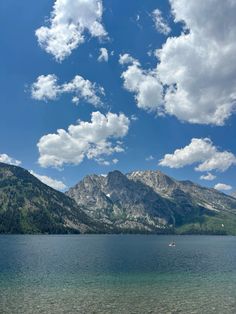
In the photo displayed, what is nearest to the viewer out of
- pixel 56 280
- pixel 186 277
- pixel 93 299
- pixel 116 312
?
pixel 116 312

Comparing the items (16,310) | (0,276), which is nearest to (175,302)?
(16,310)

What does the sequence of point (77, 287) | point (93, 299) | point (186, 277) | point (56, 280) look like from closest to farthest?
point (93, 299), point (77, 287), point (56, 280), point (186, 277)

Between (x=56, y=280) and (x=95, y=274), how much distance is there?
44.5 ft

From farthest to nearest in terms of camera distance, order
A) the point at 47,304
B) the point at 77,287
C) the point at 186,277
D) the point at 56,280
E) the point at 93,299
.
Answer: the point at 186,277
the point at 56,280
the point at 77,287
the point at 93,299
the point at 47,304

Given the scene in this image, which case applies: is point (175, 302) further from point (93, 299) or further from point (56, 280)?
point (56, 280)

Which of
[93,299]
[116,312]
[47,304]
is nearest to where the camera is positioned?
[116,312]

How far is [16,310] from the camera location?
4750cm

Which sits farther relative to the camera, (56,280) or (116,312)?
(56,280)

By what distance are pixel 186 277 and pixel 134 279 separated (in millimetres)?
14110

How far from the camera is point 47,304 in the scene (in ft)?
168

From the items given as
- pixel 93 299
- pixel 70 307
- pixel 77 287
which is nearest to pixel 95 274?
pixel 77 287

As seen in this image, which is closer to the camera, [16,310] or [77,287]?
[16,310]

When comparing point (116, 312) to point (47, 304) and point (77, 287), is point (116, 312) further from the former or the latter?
point (77, 287)

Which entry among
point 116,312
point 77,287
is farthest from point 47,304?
point 77,287
